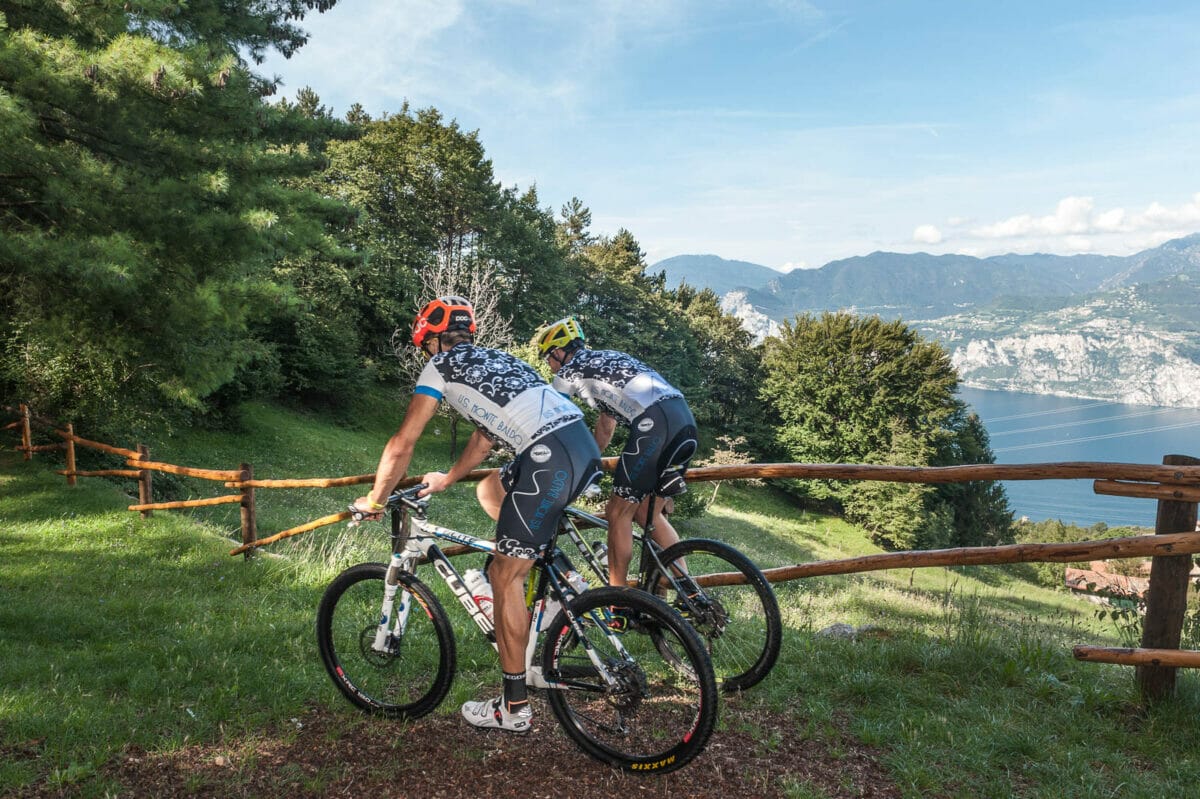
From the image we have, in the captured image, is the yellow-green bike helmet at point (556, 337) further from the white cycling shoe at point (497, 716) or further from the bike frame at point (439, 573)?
the white cycling shoe at point (497, 716)

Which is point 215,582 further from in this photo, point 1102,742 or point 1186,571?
point 1186,571

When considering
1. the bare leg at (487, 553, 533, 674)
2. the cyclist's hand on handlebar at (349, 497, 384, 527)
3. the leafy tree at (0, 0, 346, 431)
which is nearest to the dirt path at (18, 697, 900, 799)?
the bare leg at (487, 553, 533, 674)

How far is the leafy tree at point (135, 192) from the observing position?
30.3ft

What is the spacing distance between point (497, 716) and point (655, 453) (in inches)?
74.9

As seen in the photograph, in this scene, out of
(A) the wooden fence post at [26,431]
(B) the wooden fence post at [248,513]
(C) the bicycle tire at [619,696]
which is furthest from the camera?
(A) the wooden fence post at [26,431]

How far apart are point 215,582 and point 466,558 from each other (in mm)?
4208

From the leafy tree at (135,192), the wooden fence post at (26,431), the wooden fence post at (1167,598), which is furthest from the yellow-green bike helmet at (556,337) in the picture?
the wooden fence post at (26,431)

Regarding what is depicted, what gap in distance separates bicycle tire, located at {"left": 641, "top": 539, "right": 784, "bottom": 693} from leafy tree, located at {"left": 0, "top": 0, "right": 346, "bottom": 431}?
26.1ft

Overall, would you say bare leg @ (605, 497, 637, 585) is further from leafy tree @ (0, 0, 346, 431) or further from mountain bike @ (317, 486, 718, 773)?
leafy tree @ (0, 0, 346, 431)

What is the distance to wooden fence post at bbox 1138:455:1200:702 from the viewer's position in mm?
4496

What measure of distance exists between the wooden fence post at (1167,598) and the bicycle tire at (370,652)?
177 inches

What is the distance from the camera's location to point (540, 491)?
3.85 meters

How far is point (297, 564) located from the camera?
7910 mm

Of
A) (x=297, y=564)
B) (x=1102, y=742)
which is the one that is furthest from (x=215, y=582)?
(x=1102, y=742)
